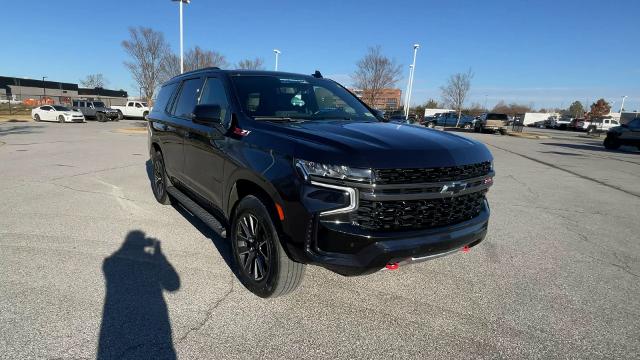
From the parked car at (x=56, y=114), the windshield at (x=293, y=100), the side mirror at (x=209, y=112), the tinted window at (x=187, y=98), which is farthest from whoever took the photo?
the parked car at (x=56, y=114)

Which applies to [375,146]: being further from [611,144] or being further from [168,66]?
[168,66]

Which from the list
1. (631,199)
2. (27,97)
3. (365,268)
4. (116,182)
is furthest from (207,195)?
(27,97)

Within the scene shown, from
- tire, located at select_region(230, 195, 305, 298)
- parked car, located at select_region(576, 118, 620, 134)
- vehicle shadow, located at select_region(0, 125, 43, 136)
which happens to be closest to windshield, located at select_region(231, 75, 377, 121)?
tire, located at select_region(230, 195, 305, 298)

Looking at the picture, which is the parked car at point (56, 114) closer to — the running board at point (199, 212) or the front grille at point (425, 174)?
the running board at point (199, 212)

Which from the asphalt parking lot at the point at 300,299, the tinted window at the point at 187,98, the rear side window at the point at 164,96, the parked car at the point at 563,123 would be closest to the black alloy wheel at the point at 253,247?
the asphalt parking lot at the point at 300,299

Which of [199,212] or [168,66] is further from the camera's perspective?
[168,66]

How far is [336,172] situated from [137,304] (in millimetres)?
1924

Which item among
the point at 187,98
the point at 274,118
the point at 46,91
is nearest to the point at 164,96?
the point at 187,98

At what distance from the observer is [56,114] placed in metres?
29.7

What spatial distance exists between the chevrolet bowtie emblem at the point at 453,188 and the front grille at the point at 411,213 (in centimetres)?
6

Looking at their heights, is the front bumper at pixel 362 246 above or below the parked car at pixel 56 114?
above

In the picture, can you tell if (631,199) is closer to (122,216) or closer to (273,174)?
(273,174)

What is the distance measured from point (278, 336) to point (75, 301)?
1677 millimetres

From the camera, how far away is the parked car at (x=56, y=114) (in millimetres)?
29406
